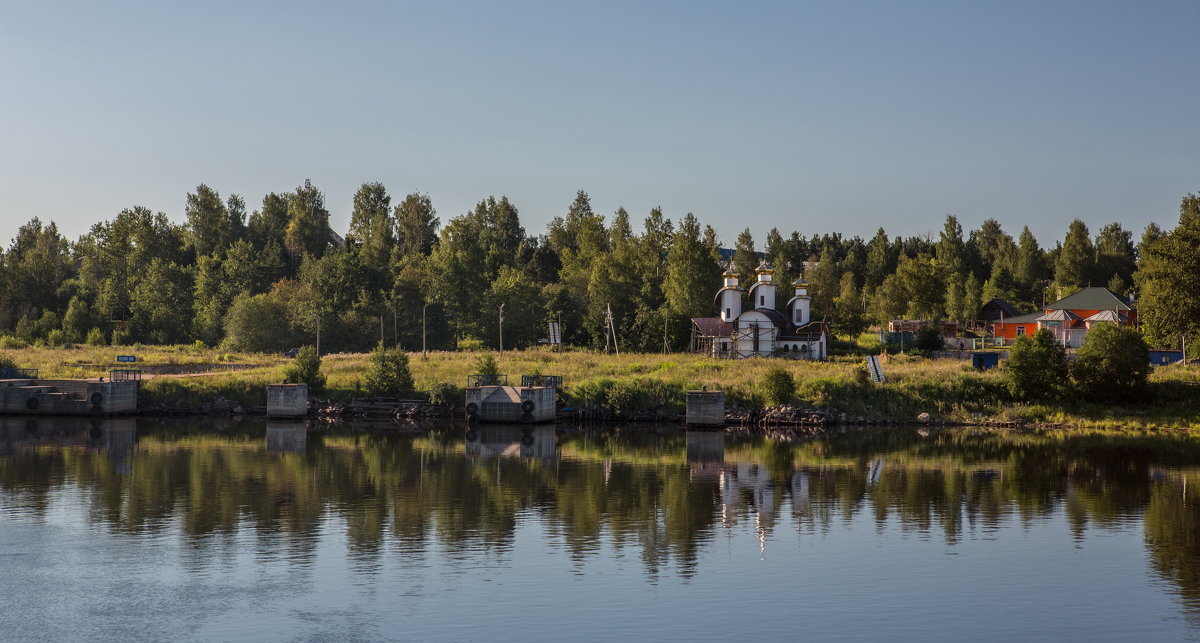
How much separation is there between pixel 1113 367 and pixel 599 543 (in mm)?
44348

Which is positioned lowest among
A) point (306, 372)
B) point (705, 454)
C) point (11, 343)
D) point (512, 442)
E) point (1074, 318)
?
point (705, 454)

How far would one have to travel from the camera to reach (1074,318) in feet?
320

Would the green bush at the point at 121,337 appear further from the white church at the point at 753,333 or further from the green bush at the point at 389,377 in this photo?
the white church at the point at 753,333

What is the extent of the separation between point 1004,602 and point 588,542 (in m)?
12.3

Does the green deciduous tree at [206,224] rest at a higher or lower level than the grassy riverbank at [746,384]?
higher

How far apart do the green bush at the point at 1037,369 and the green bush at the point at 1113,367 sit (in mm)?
1141

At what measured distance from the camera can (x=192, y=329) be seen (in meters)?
121

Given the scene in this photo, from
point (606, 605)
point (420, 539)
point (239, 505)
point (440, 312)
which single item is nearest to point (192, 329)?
point (440, 312)

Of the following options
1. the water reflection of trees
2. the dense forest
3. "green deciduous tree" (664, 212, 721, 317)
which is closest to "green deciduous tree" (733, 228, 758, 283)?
the dense forest

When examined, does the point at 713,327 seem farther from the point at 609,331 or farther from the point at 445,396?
the point at 445,396

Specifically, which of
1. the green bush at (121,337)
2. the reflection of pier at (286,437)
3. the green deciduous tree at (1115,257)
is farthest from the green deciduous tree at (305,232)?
the green deciduous tree at (1115,257)

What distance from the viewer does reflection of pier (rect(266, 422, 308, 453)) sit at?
56.9 m

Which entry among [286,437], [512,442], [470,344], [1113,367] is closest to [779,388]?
[512,442]

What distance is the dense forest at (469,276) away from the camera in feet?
350
